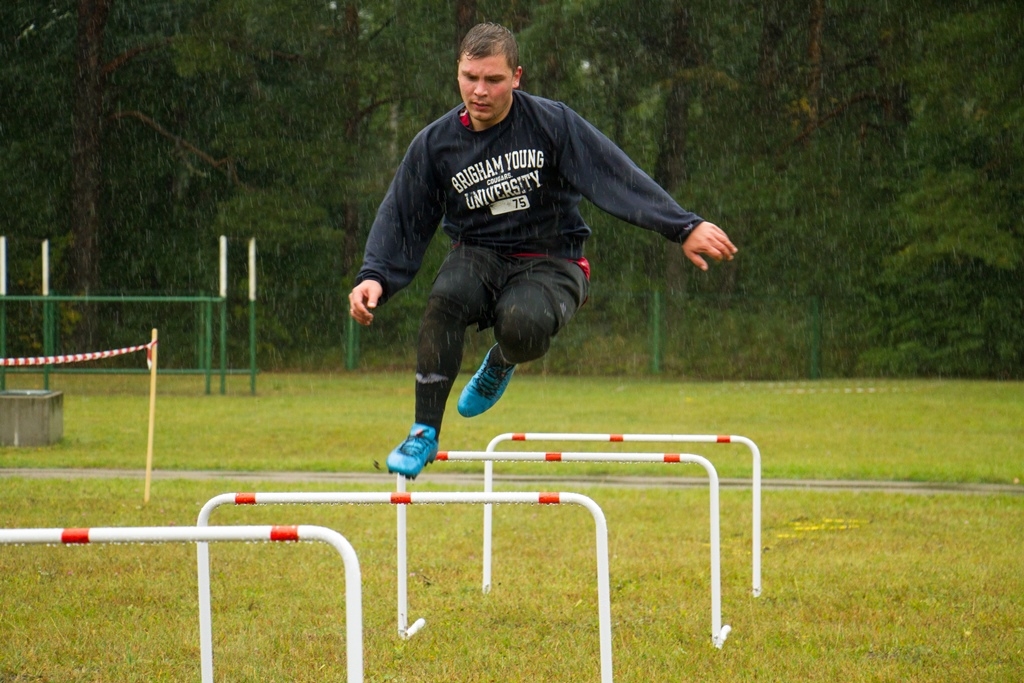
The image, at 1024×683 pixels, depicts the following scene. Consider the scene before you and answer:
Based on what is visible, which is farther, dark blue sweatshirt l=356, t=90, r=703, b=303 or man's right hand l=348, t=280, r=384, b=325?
dark blue sweatshirt l=356, t=90, r=703, b=303

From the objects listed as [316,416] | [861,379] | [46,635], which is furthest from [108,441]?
[861,379]

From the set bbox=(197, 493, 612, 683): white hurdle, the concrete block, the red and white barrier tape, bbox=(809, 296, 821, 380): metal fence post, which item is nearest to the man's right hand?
bbox=(197, 493, 612, 683): white hurdle

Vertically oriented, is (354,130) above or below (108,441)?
above

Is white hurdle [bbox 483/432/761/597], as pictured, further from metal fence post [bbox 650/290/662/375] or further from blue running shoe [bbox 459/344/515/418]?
metal fence post [bbox 650/290/662/375]

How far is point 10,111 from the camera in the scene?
33000mm

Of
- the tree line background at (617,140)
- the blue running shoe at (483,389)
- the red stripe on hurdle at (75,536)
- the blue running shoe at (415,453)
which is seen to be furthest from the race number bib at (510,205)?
the tree line background at (617,140)

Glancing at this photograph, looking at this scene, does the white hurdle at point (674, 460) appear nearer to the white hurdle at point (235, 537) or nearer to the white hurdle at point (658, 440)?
the white hurdle at point (658, 440)

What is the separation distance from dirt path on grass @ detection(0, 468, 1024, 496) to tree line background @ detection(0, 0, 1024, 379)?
599 inches

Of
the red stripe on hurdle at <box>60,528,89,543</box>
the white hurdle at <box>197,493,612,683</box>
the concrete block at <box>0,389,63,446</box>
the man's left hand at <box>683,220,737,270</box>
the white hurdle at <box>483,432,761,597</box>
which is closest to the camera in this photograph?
the red stripe on hurdle at <box>60,528,89,543</box>

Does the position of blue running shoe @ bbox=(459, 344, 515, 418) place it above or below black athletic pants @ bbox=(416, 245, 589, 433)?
below

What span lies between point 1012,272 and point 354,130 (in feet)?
55.2

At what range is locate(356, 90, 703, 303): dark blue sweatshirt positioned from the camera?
5.11 m

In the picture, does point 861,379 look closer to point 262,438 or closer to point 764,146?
point 764,146

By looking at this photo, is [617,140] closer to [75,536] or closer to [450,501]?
[450,501]
